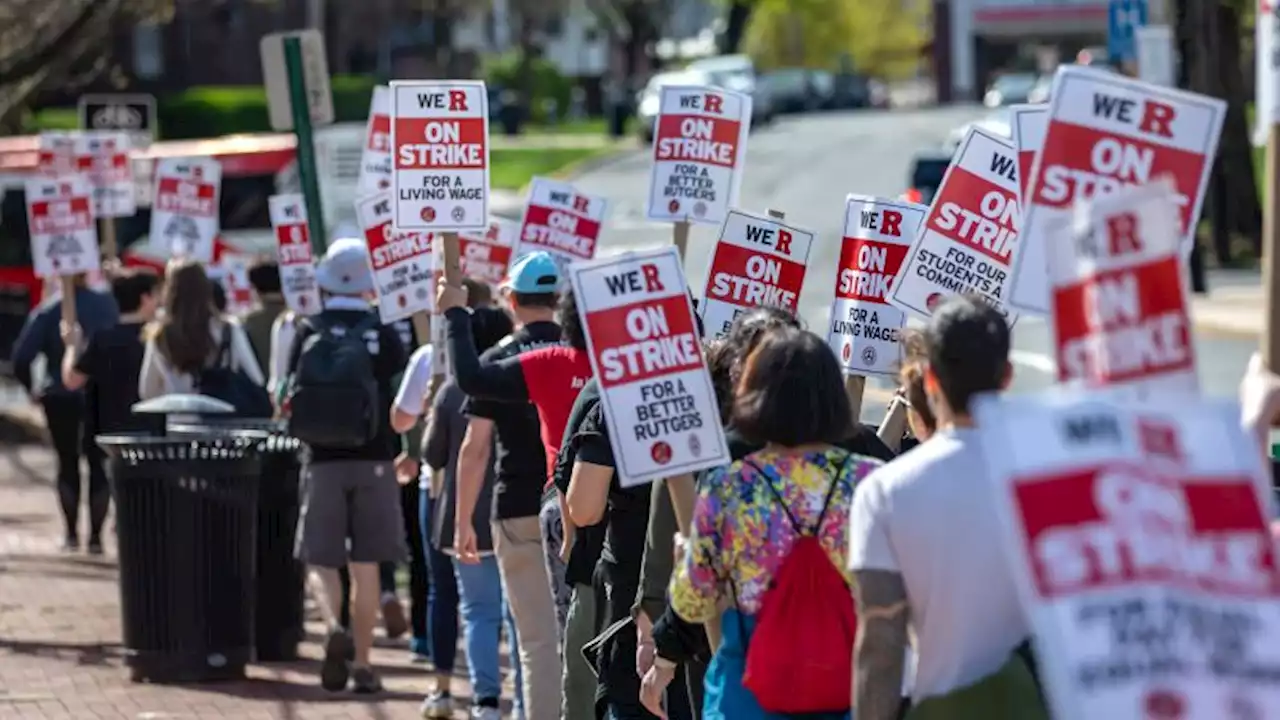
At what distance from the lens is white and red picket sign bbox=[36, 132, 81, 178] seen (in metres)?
17.3

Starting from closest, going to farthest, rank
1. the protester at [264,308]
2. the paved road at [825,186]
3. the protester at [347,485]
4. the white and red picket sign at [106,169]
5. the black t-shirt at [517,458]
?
the black t-shirt at [517,458] < the protester at [347,485] < the protester at [264,308] < the white and red picket sign at [106,169] < the paved road at [825,186]

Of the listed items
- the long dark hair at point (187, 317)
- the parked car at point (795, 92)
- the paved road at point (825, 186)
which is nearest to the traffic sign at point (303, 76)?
the long dark hair at point (187, 317)

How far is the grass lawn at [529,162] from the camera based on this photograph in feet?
162

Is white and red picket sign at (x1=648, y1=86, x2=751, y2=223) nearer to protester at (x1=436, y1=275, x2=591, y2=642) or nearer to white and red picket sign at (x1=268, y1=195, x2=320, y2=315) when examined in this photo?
protester at (x1=436, y1=275, x2=591, y2=642)

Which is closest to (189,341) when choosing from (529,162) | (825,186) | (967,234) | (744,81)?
(967,234)

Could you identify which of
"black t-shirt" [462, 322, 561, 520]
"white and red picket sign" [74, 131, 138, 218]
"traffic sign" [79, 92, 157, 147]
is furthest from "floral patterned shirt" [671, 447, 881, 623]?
"traffic sign" [79, 92, 157, 147]

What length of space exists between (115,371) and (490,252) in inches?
114

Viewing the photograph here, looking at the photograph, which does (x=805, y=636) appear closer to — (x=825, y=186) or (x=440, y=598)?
(x=440, y=598)

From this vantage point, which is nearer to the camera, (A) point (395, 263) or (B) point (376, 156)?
(A) point (395, 263)

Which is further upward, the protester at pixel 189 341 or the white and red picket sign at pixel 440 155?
the white and red picket sign at pixel 440 155

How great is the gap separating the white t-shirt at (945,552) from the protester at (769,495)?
508mm

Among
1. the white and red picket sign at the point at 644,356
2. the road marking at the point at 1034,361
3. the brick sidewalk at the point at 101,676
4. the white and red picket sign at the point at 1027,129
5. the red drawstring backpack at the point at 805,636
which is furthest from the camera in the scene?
the road marking at the point at 1034,361

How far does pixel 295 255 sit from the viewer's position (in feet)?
42.3

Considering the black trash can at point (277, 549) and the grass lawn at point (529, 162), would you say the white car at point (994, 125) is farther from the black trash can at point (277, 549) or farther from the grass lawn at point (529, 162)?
the grass lawn at point (529, 162)
